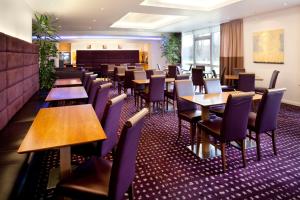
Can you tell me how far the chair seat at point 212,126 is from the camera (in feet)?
9.36

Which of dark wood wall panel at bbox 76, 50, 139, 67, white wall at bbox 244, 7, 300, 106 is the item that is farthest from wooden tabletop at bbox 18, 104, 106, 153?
dark wood wall panel at bbox 76, 50, 139, 67

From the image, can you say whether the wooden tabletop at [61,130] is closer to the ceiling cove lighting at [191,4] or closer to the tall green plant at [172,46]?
the ceiling cove lighting at [191,4]

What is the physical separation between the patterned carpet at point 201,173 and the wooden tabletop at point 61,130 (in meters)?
0.47

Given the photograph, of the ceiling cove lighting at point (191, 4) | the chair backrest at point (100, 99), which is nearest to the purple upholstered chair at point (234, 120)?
the chair backrest at point (100, 99)

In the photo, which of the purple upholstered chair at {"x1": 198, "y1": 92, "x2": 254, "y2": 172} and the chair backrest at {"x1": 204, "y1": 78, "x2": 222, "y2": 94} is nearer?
the purple upholstered chair at {"x1": 198, "y1": 92, "x2": 254, "y2": 172}

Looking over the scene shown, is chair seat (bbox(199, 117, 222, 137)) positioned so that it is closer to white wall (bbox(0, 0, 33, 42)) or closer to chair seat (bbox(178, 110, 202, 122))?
chair seat (bbox(178, 110, 202, 122))

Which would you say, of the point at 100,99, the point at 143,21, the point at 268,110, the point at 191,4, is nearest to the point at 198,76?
the point at 191,4

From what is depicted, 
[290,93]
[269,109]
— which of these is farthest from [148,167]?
[290,93]

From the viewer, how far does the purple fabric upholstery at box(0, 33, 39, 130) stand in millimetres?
3045

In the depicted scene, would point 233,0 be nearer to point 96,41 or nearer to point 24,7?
point 24,7

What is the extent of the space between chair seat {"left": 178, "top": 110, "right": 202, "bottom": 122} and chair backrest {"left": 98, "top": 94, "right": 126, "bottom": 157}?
1.39 meters

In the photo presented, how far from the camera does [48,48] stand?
22.7 feet

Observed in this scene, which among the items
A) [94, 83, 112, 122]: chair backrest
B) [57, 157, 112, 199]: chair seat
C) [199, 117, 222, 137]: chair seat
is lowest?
[57, 157, 112, 199]: chair seat

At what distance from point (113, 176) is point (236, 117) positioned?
1765mm
